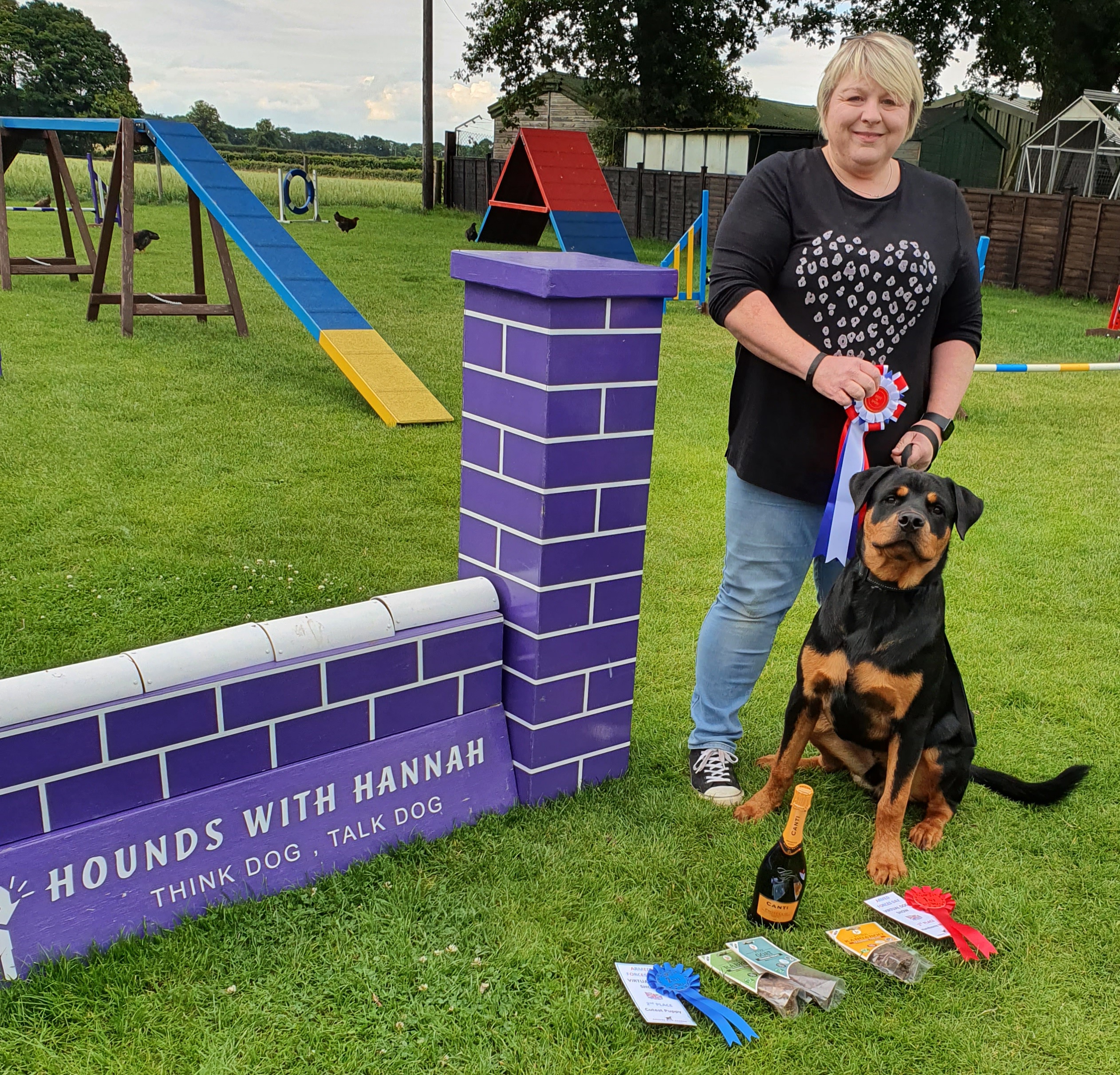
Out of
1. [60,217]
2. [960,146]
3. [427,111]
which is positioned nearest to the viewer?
[60,217]

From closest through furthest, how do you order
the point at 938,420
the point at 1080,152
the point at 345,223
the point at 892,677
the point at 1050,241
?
1. the point at 892,677
2. the point at 938,420
3. the point at 1050,241
4. the point at 345,223
5. the point at 1080,152

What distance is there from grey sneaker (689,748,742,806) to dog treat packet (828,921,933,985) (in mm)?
583

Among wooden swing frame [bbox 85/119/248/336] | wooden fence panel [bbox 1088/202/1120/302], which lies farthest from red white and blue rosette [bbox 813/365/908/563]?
wooden fence panel [bbox 1088/202/1120/302]

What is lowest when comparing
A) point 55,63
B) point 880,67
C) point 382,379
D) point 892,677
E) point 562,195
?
point 382,379

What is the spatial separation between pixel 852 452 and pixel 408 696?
1.31 metres

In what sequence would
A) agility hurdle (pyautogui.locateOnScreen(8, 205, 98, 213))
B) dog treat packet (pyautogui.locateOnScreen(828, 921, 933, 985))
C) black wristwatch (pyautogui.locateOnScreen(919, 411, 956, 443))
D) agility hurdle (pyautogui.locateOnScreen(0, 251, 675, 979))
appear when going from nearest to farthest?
agility hurdle (pyautogui.locateOnScreen(0, 251, 675, 979)) → dog treat packet (pyautogui.locateOnScreen(828, 921, 933, 985)) → black wristwatch (pyautogui.locateOnScreen(919, 411, 956, 443)) → agility hurdle (pyautogui.locateOnScreen(8, 205, 98, 213))

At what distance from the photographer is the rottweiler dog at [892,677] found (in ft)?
8.27

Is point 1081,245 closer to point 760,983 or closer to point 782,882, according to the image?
point 782,882

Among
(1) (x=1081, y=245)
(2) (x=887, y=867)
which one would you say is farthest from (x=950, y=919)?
(1) (x=1081, y=245)

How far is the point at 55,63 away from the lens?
216 ft

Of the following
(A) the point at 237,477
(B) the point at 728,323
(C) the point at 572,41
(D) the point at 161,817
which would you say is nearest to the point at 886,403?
(B) the point at 728,323

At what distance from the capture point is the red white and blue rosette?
2.65 metres

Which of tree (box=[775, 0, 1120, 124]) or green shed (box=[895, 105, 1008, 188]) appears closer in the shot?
tree (box=[775, 0, 1120, 124])

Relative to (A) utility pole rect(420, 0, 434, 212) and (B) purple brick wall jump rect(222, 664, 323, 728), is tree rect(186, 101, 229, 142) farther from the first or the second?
(B) purple brick wall jump rect(222, 664, 323, 728)
